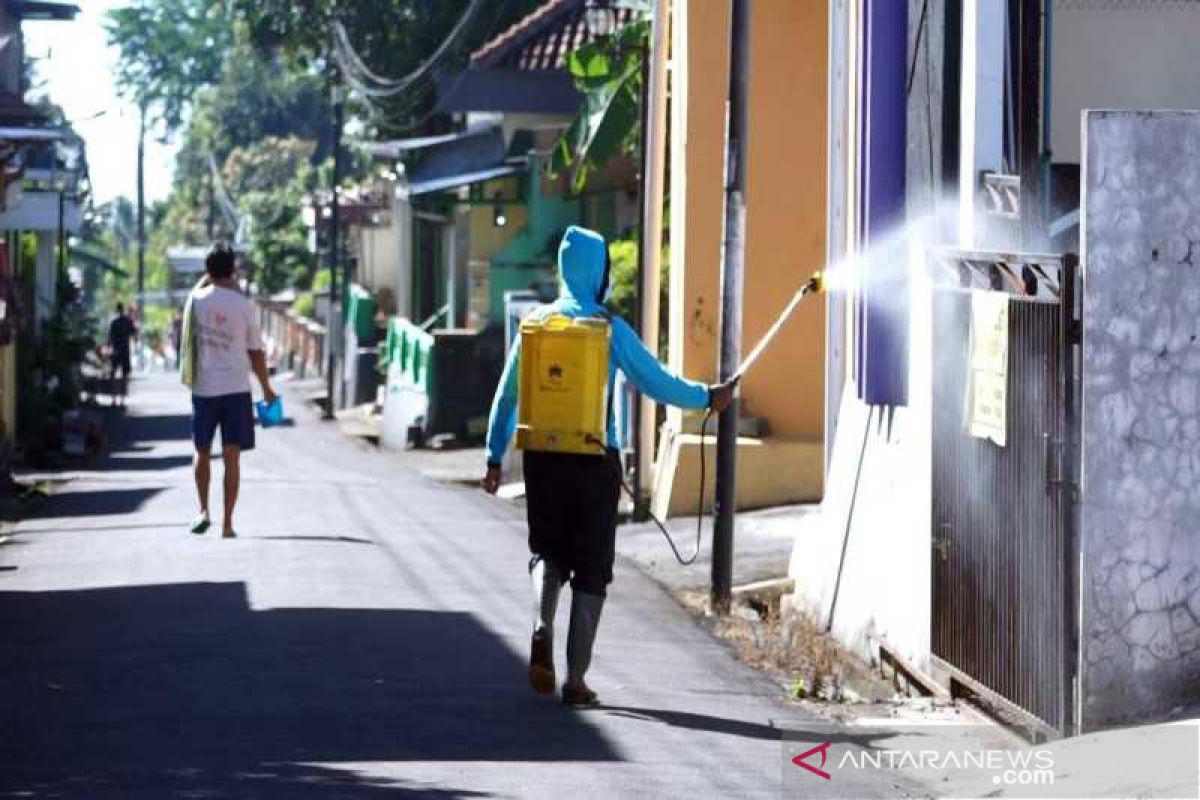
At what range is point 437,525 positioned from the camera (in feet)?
64.1

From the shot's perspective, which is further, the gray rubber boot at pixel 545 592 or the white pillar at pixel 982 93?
the white pillar at pixel 982 93

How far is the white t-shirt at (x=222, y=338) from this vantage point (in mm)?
16594

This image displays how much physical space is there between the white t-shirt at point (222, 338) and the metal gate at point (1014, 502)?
255 inches

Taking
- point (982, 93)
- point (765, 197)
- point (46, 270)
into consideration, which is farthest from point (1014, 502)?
point (46, 270)

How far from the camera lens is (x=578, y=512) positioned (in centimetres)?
1060

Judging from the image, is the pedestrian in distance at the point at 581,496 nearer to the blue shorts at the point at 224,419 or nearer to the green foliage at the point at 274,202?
the blue shorts at the point at 224,419

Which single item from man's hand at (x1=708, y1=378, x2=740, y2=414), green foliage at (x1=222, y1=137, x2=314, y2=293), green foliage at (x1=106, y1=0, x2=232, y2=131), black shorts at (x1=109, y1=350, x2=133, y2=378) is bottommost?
man's hand at (x1=708, y1=378, x2=740, y2=414)

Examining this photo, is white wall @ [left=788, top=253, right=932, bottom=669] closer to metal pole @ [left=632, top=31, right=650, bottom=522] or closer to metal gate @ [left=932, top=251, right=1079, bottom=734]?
metal gate @ [left=932, top=251, right=1079, bottom=734]

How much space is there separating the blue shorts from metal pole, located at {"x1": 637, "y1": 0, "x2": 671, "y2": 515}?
15.7 feet

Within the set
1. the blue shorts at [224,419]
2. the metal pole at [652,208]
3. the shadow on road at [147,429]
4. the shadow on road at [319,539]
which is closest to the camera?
the blue shorts at [224,419]

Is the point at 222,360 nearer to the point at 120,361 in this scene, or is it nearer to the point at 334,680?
the point at 334,680

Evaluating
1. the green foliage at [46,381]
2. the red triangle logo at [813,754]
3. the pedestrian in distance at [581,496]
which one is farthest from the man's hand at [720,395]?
the green foliage at [46,381]

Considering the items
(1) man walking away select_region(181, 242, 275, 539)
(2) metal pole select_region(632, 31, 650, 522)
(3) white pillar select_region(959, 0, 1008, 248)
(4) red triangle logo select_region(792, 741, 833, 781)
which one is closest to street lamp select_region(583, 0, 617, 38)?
(2) metal pole select_region(632, 31, 650, 522)

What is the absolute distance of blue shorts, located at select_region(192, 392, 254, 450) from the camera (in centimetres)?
1681
